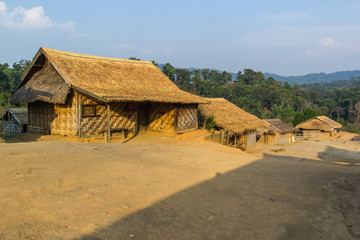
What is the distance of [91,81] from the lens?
497 inches

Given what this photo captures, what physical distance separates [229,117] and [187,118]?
4036 mm

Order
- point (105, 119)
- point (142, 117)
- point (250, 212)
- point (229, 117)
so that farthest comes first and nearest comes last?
point (229, 117)
point (142, 117)
point (105, 119)
point (250, 212)

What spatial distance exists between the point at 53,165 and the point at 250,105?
1824 inches

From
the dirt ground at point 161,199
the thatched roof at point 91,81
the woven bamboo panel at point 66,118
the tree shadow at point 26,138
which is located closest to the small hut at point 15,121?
the thatched roof at point 91,81

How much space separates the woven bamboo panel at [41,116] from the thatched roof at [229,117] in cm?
897

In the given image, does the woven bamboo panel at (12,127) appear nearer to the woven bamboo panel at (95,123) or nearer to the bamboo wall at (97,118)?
the bamboo wall at (97,118)

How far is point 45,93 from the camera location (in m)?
12.3

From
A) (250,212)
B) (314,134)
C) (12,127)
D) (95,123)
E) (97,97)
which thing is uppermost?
(97,97)

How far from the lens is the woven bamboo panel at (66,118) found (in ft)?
39.4

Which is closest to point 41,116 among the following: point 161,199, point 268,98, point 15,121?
point 15,121

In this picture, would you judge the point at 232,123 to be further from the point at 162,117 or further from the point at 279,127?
the point at 279,127

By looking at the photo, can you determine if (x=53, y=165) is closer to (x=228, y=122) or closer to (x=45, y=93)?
(x=45, y=93)

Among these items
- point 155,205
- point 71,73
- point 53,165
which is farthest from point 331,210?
point 71,73

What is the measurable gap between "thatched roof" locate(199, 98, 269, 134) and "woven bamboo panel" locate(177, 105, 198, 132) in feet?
5.73
